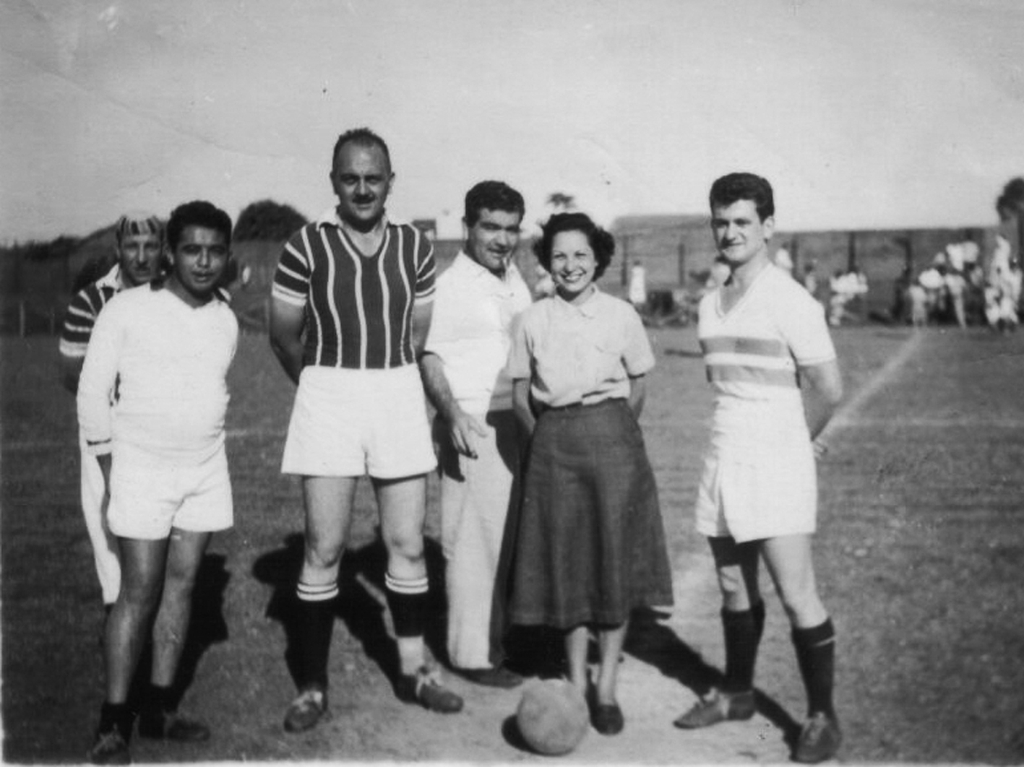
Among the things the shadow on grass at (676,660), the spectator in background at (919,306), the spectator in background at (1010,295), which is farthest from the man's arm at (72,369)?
the spectator in background at (919,306)

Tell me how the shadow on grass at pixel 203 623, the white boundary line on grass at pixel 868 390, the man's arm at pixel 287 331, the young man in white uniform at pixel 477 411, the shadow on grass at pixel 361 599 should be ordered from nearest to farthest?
the man's arm at pixel 287 331, the young man in white uniform at pixel 477 411, the shadow on grass at pixel 203 623, the shadow on grass at pixel 361 599, the white boundary line on grass at pixel 868 390

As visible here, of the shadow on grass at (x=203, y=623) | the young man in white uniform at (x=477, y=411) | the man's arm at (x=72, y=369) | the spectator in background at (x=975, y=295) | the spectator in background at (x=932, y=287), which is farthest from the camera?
the spectator in background at (x=932, y=287)

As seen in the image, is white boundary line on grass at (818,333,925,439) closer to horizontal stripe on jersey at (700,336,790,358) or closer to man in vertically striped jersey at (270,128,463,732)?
horizontal stripe on jersey at (700,336,790,358)

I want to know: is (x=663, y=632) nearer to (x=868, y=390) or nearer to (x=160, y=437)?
(x=160, y=437)

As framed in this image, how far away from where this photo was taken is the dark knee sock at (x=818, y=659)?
10.6 feet

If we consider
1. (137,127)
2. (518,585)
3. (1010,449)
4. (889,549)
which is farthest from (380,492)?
(1010,449)

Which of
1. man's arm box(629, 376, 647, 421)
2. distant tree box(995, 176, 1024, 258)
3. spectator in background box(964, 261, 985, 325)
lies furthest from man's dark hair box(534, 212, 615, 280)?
spectator in background box(964, 261, 985, 325)

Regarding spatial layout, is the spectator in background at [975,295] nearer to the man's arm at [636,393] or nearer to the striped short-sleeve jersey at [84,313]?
the man's arm at [636,393]

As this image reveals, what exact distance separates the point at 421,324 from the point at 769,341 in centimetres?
128

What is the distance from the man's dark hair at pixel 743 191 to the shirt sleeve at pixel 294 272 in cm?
137

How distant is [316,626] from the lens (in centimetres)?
361

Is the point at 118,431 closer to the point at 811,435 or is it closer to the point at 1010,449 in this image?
the point at 811,435

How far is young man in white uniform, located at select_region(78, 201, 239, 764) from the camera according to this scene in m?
3.26

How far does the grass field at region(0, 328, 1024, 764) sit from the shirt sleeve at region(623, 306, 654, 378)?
1.23 metres
